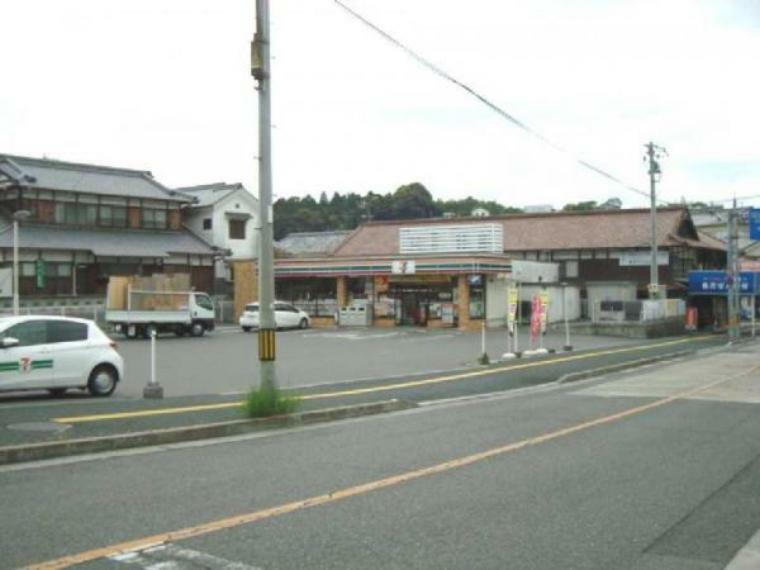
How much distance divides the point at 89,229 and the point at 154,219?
4343mm

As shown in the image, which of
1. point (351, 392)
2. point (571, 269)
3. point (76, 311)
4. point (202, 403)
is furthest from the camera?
point (571, 269)

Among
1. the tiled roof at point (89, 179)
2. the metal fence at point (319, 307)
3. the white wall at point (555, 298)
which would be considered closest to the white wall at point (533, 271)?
the white wall at point (555, 298)

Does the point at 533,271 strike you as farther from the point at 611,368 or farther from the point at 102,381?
the point at 102,381

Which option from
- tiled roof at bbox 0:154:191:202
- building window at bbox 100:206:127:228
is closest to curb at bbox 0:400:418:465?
tiled roof at bbox 0:154:191:202

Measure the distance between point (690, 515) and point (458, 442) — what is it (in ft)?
12.7

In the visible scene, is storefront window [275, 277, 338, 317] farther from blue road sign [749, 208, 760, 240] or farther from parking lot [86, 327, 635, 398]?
blue road sign [749, 208, 760, 240]

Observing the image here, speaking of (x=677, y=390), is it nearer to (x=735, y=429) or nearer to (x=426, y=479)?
(x=735, y=429)

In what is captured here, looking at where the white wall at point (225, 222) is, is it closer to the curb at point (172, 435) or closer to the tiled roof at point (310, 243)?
the tiled roof at point (310, 243)

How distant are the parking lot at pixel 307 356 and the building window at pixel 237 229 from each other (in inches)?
483

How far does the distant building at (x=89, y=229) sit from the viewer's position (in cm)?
3959

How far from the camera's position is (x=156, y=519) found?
6.13m

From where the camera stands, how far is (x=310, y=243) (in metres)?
64.4

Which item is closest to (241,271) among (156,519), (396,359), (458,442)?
(396,359)

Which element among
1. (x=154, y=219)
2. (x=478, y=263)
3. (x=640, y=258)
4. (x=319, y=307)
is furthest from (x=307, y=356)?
(x=640, y=258)
